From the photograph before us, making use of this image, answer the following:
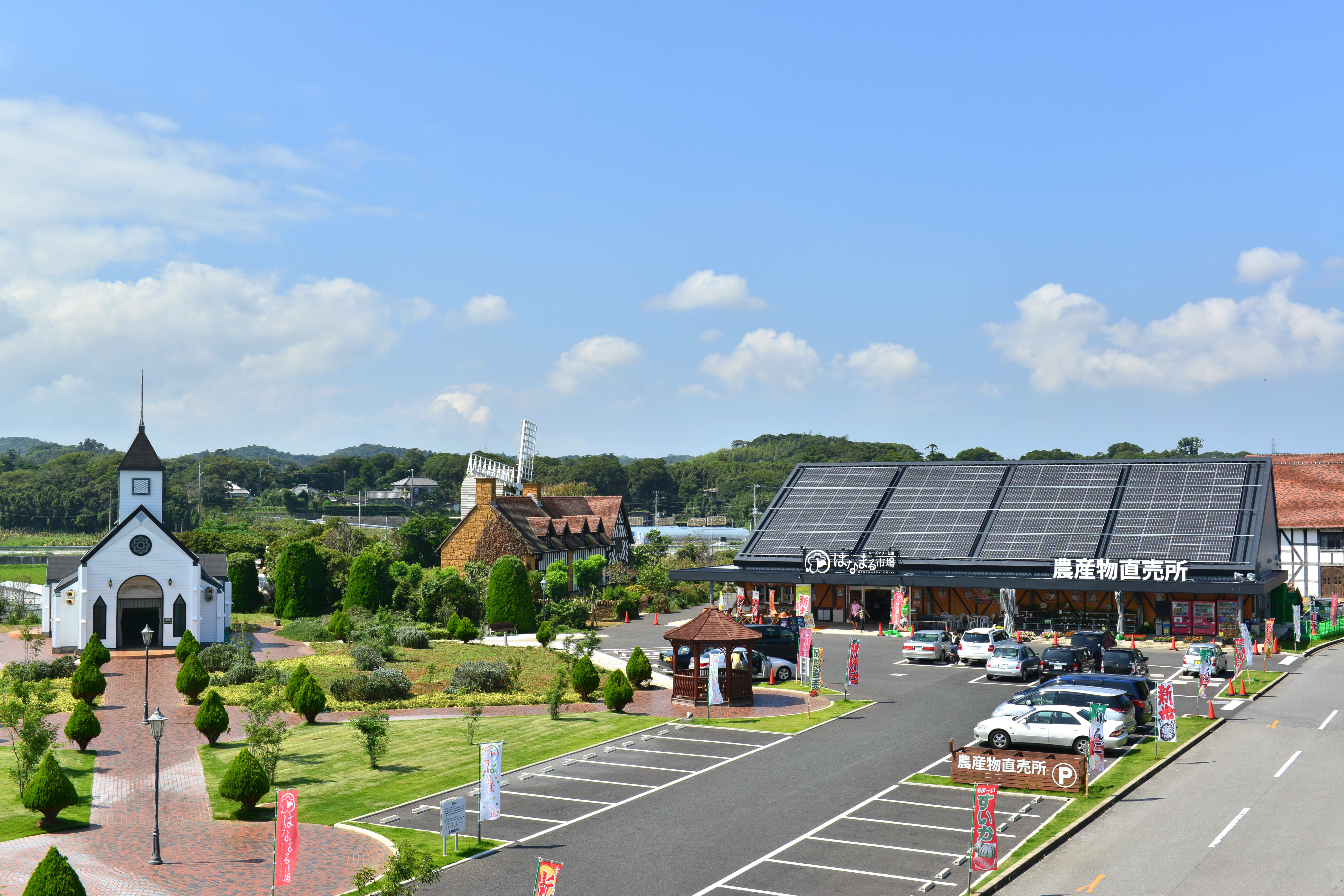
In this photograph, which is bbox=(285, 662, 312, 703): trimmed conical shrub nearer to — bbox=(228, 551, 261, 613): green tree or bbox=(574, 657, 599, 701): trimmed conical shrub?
bbox=(574, 657, 599, 701): trimmed conical shrub

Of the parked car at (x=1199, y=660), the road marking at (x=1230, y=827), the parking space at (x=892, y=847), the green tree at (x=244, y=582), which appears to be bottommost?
the road marking at (x=1230, y=827)

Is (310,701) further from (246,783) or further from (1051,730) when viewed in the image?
(1051,730)

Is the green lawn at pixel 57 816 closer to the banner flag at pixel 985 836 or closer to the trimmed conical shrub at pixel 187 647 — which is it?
the trimmed conical shrub at pixel 187 647

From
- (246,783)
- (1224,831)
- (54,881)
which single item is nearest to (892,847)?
(1224,831)

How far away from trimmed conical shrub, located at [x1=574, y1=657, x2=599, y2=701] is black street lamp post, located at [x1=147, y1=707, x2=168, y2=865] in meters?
16.2

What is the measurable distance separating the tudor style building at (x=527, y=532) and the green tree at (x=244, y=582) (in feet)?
39.7

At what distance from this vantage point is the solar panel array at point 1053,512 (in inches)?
2378

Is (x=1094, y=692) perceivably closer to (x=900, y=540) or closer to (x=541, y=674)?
(x=541, y=674)

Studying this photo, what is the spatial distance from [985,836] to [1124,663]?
1008 inches

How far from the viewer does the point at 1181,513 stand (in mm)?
60375

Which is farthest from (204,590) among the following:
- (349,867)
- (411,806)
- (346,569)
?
A: (349,867)

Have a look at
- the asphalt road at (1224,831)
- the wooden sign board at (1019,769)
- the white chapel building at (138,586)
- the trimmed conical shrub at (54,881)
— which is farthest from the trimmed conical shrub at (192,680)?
the asphalt road at (1224,831)

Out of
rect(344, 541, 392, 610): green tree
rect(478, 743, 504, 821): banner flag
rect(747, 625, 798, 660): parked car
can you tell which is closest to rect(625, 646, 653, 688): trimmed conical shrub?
rect(747, 625, 798, 660): parked car

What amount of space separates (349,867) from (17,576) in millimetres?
79689
